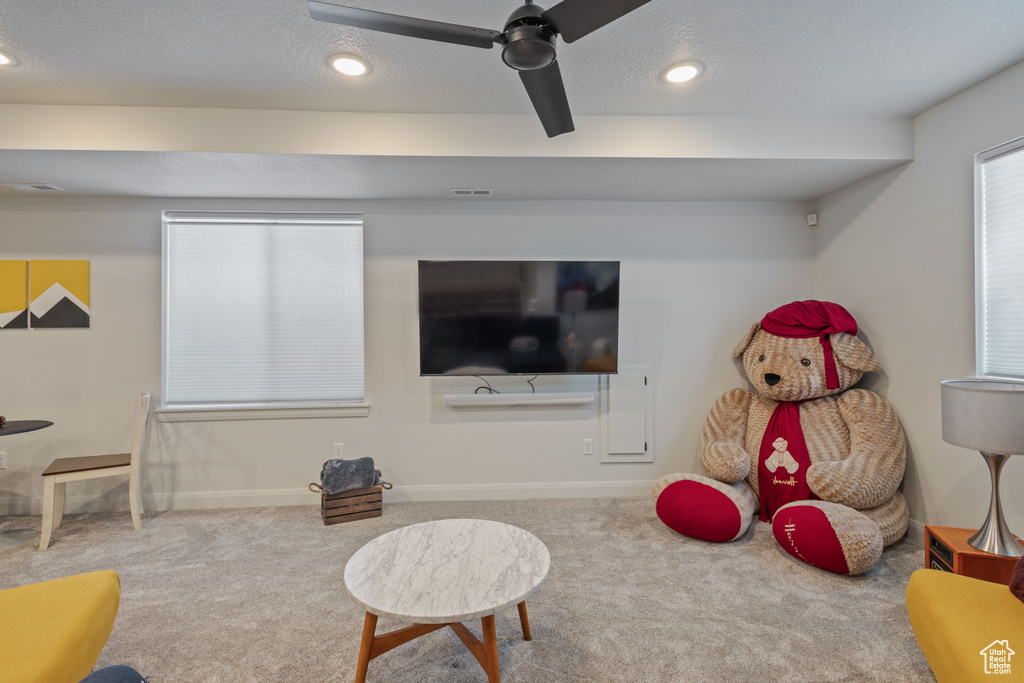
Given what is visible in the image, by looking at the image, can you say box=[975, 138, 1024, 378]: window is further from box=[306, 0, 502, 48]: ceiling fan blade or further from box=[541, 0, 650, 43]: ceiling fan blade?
box=[306, 0, 502, 48]: ceiling fan blade

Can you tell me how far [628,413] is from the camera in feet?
11.6

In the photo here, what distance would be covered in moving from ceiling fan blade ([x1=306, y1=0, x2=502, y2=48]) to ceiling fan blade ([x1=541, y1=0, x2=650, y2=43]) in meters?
0.17

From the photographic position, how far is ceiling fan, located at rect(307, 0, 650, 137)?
1271 millimetres

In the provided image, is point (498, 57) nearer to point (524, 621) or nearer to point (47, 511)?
point (524, 621)

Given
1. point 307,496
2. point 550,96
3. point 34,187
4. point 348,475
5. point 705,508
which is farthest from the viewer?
point 307,496

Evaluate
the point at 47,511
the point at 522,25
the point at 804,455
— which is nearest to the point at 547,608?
the point at 804,455

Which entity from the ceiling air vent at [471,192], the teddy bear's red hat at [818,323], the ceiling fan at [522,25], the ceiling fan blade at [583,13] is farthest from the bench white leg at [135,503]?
the teddy bear's red hat at [818,323]

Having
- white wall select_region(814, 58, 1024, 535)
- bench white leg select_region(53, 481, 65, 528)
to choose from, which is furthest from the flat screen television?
bench white leg select_region(53, 481, 65, 528)

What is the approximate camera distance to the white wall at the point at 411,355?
3.28 meters

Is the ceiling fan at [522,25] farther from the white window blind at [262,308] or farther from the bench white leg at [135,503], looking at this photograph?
the bench white leg at [135,503]

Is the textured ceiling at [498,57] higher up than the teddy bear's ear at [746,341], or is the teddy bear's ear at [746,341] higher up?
the textured ceiling at [498,57]

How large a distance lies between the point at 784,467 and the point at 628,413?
104 centimetres

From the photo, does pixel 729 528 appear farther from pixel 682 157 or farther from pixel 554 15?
pixel 554 15

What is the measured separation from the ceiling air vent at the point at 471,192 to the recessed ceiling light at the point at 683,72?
4.35 feet
